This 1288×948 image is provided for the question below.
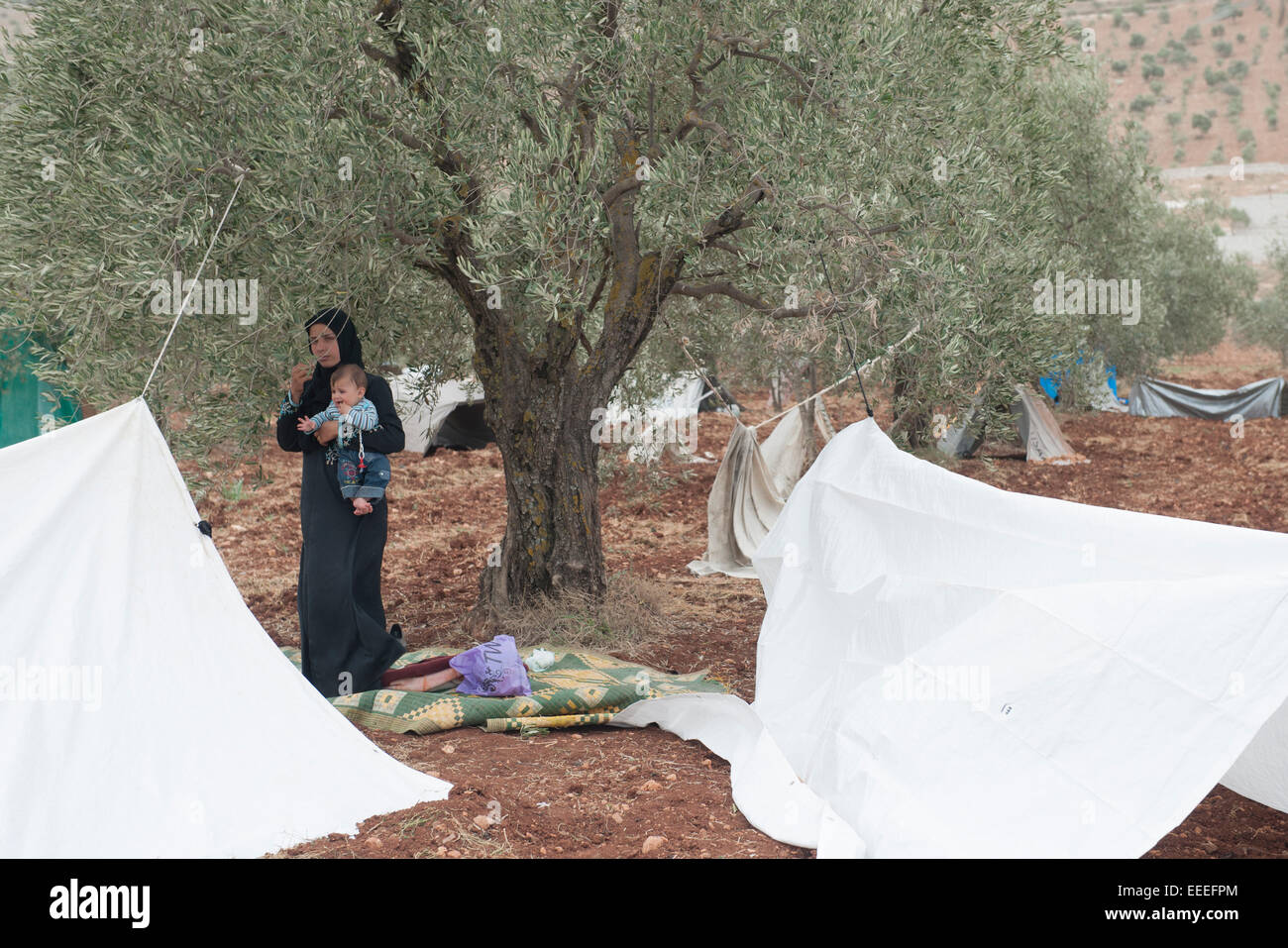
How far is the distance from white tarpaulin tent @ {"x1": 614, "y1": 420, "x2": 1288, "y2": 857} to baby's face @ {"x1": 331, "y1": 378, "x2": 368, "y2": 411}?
2392 mm

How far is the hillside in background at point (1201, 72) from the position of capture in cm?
5644

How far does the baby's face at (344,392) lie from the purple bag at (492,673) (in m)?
1.53

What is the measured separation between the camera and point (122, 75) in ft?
16.4

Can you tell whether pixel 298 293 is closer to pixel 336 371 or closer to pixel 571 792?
pixel 336 371

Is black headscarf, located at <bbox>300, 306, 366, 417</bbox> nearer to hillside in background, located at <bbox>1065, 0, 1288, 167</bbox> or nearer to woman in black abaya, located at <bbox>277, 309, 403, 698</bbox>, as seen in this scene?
woman in black abaya, located at <bbox>277, 309, 403, 698</bbox>

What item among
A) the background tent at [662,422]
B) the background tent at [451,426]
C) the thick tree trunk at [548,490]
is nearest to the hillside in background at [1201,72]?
the background tent at [662,422]

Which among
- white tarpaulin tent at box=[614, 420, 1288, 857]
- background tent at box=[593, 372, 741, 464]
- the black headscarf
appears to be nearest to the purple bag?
white tarpaulin tent at box=[614, 420, 1288, 857]

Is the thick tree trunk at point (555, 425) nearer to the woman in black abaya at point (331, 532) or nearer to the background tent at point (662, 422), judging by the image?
the background tent at point (662, 422)

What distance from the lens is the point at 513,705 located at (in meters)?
5.64

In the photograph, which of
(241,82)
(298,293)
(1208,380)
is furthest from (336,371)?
(1208,380)

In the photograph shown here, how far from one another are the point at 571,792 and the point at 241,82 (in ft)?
A: 12.3

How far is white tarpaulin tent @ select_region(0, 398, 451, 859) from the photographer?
3.50m

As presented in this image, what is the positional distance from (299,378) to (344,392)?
0.26 m

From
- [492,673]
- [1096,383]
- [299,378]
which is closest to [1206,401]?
[1096,383]
